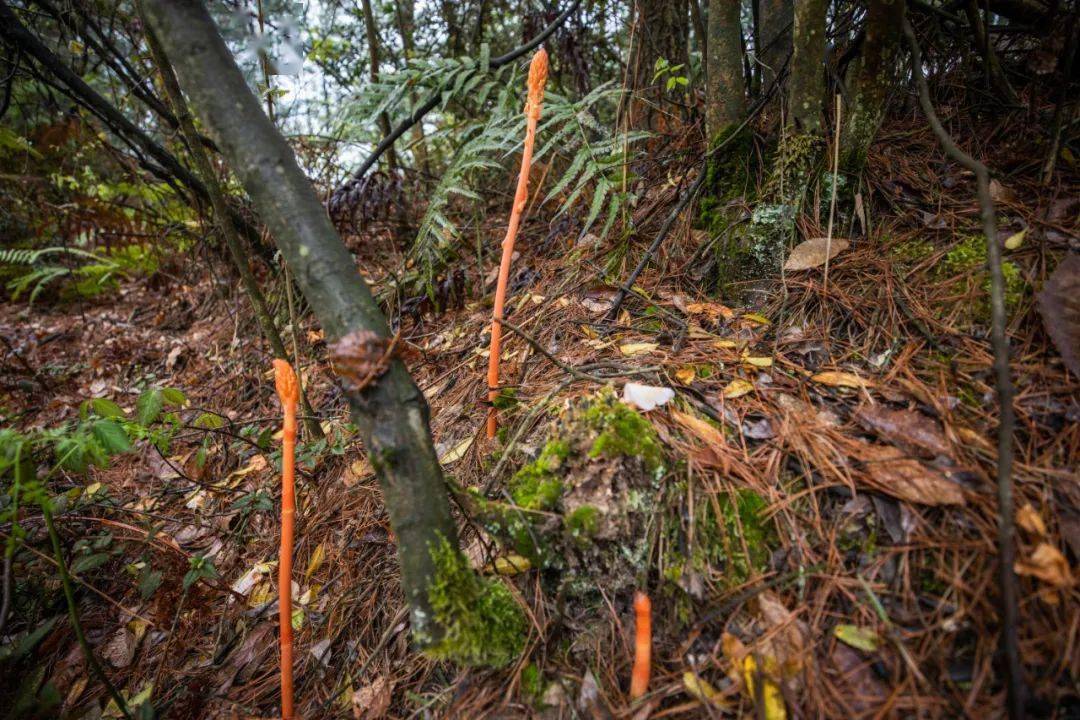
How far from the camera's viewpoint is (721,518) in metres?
1.36

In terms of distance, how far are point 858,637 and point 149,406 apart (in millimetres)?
2457

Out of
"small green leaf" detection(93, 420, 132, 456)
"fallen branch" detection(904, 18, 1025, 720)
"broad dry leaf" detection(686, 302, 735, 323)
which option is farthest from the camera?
"broad dry leaf" detection(686, 302, 735, 323)

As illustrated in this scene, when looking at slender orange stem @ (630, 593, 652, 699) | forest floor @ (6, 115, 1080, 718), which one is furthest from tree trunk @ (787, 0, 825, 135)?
slender orange stem @ (630, 593, 652, 699)

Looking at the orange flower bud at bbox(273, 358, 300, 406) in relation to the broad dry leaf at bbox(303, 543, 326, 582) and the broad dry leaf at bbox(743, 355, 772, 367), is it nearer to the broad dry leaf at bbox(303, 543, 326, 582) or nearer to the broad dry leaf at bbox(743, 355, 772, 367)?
the broad dry leaf at bbox(303, 543, 326, 582)

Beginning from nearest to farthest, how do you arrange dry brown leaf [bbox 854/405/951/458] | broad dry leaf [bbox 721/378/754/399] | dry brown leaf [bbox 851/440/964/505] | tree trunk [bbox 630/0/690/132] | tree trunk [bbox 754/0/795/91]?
dry brown leaf [bbox 851/440/964/505]
dry brown leaf [bbox 854/405/951/458]
broad dry leaf [bbox 721/378/754/399]
tree trunk [bbox 754/0/795/91]
tree trunk [bbox 630/0/690/132]

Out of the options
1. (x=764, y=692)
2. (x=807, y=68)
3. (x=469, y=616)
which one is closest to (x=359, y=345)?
(x=469, y=616)

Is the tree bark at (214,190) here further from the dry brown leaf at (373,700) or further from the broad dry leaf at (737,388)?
the broad dry leaf at (737,388)

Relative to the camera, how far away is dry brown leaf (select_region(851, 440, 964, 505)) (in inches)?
47.7

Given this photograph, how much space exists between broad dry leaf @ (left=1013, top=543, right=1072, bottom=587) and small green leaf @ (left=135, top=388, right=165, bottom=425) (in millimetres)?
2698

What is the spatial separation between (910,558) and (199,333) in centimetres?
493

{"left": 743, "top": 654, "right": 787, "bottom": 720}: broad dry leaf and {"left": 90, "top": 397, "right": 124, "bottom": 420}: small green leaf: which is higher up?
{"left": 90, "top": 397, "right": 124, "bottom": 420}: small green leaf

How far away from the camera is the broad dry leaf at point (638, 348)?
192 cm

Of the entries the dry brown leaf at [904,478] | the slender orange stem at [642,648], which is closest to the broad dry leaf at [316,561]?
the slender orange stem at [642,648]

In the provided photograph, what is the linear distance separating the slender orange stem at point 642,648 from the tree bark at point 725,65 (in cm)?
204
